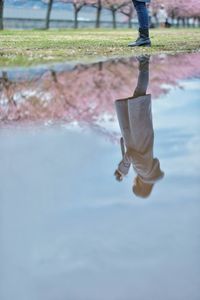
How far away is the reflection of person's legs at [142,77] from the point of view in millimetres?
5918

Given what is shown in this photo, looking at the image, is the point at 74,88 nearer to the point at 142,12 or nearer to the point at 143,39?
the point at 142,12

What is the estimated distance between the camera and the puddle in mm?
1963

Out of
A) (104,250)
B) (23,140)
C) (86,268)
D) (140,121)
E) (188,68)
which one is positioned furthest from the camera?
(188,68)

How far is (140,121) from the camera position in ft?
14.6

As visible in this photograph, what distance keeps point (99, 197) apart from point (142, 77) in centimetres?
461

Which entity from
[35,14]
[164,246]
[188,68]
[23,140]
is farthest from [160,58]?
[35,14]

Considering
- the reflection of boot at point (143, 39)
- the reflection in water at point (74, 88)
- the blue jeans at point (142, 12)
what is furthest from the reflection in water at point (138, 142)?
the reflection of boot at point (143, 39)

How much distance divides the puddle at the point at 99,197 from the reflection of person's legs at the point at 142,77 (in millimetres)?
180

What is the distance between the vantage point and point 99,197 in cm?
280

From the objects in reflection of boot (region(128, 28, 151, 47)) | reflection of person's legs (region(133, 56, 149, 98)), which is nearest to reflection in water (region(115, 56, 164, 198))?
reflection of person's legs (region(133, 56, 149, 98))

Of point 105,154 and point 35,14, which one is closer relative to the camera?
point 105,154

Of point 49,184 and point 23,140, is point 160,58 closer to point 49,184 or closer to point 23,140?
point 23,140

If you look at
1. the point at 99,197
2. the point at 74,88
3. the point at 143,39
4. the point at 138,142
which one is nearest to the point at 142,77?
the point at 74,88

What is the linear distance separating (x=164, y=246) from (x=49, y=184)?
0.88 meters
